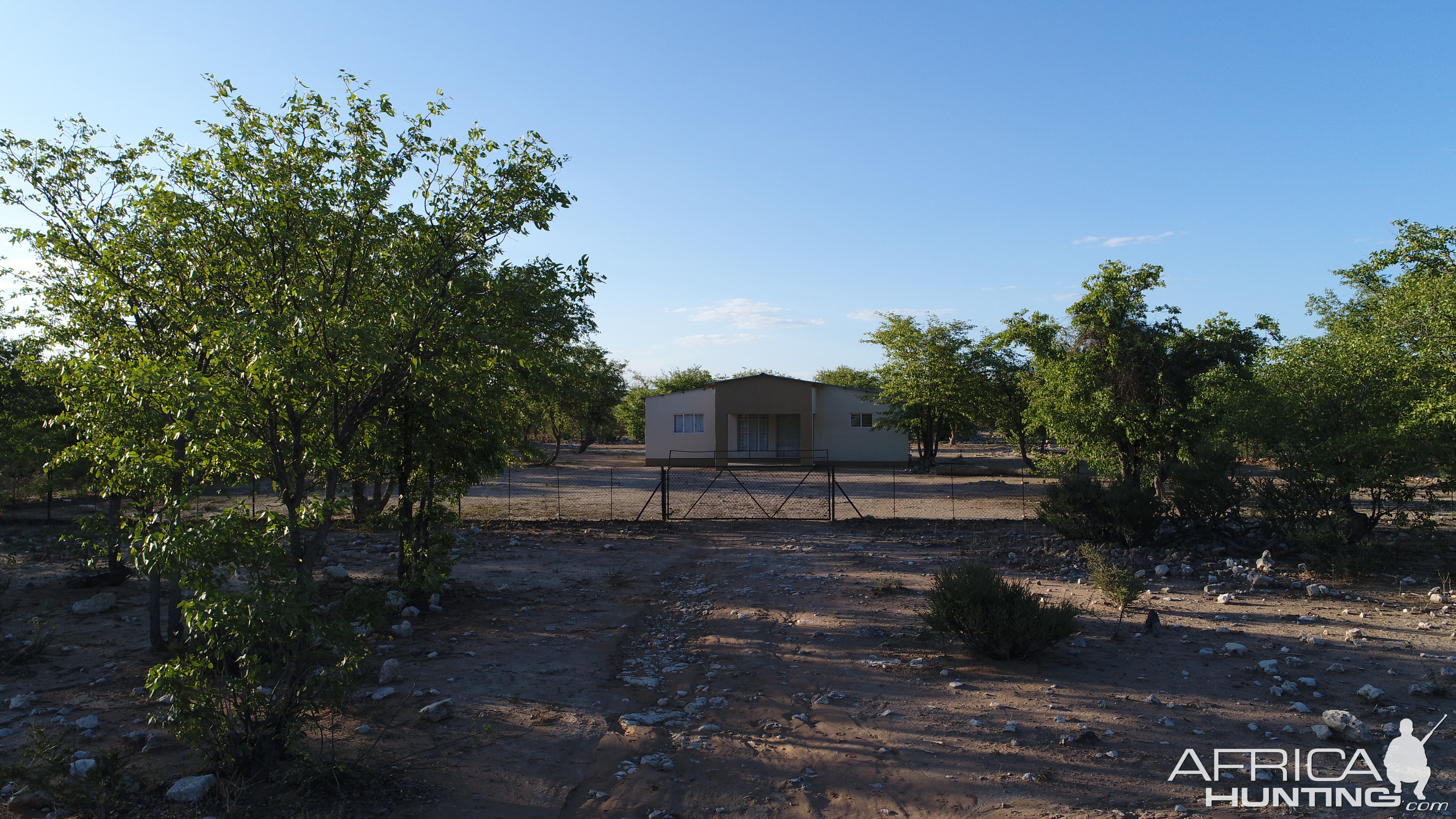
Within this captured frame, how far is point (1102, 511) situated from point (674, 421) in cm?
2780

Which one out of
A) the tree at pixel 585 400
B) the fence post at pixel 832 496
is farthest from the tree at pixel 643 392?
the fence post at pixel 832 496

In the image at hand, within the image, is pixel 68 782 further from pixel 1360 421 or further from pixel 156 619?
pixel 1360 421

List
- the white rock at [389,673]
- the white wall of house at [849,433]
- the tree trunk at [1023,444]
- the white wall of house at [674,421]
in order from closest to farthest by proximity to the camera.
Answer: the white rock at [389,673]
the tree trunk at [1023,444]
the white wall of house at [849,433]
the white wall of house at [674,421]

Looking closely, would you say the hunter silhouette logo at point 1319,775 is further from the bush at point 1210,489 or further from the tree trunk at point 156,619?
the tree trunk at point 156,619

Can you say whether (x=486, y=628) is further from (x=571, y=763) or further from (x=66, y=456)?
(x=66, y=456)

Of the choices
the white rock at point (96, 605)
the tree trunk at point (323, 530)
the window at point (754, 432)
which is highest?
the window at point (754, 432)

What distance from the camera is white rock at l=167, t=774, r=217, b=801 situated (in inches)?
179

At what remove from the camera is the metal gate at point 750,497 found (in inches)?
705

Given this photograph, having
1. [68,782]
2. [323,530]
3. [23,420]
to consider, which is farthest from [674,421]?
[68,782]

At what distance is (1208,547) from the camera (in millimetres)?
12367

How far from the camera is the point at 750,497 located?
22188mm

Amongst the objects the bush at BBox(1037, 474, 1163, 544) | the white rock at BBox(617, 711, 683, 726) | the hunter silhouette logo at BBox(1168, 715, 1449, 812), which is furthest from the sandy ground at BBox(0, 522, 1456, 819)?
the bush at BBox(1037, 474, 1163, 544)

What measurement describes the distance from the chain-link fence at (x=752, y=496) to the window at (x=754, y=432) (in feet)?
14.6

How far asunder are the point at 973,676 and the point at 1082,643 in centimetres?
159
